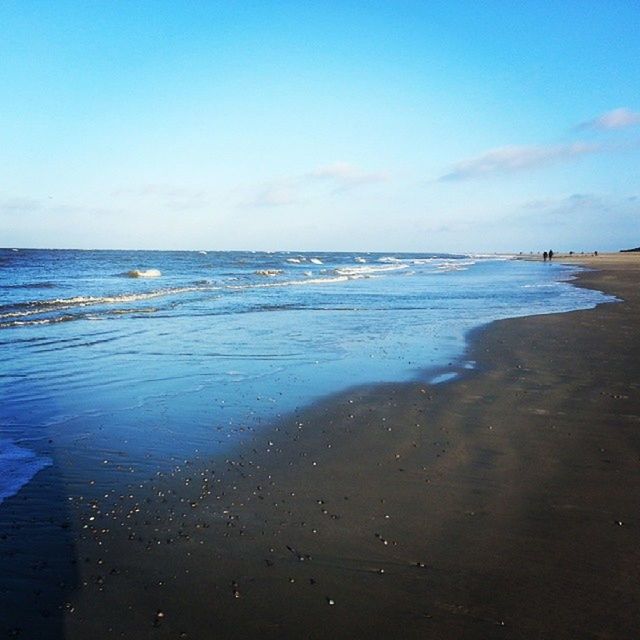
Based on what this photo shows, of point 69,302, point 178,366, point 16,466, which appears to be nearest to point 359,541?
point 16,466

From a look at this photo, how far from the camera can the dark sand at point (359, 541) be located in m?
3.34

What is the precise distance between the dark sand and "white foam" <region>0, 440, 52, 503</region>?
176mm

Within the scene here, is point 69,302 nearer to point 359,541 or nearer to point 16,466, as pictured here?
point 16,466

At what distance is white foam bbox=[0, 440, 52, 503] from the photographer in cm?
512

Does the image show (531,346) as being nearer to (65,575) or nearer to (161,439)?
(161,439)

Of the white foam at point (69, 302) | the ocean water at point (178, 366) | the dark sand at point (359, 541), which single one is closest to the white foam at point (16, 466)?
the ocean water at point (178, 366)

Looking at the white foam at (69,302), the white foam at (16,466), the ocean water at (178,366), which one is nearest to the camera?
the white foam at (16,466)

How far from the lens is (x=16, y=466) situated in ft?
18.4

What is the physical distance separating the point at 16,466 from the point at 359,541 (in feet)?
12.9

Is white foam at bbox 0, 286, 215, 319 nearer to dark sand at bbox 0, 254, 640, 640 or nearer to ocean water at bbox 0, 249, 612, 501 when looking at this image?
ocean water at bbox 0, 249, 612, 501

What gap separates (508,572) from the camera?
12.5ft

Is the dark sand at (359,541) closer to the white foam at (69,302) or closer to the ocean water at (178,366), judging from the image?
the ocean water at (178,366)

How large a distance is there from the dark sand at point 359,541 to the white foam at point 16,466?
176 millimetres

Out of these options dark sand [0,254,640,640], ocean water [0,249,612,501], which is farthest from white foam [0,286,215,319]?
dark sand [0,254,640,640]
